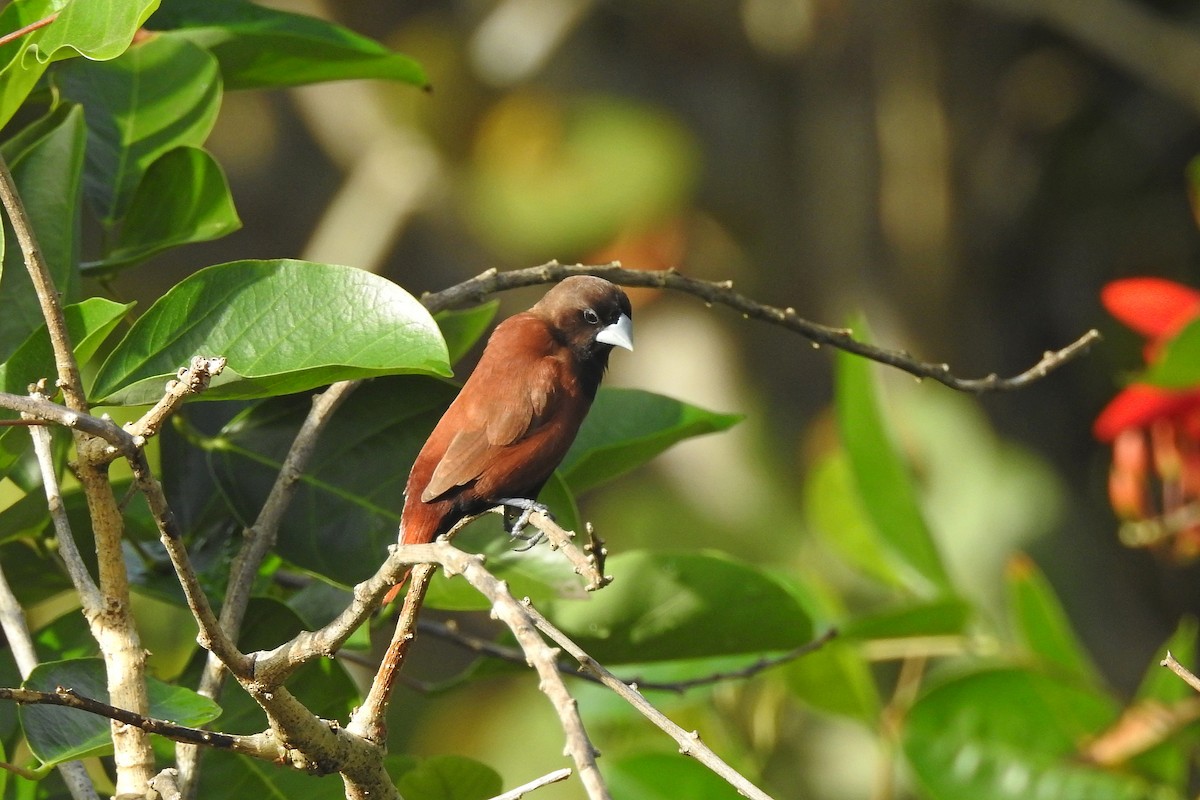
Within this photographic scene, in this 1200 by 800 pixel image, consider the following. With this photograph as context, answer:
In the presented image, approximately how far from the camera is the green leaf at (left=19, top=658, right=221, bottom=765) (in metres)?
1.03

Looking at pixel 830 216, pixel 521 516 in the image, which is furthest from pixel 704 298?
pixel 830 216

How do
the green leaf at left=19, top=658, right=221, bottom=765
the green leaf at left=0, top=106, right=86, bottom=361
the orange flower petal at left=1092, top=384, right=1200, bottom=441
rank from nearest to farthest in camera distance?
the green leaf at left=19, top=658, right=221, bottom=765
the green leaf at left=0, top=106, right=86, bottom=361
the orange flower petal at left=1092, top=384, right=1200, bottom=441

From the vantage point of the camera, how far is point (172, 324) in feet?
3.74

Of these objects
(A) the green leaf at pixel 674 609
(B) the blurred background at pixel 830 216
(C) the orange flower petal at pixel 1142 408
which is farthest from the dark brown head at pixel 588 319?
(B) the blurred background at pixel 830 216

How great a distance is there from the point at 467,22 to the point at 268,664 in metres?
5.03

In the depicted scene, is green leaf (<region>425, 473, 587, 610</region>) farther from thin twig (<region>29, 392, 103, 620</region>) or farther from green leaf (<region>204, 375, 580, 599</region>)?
thin twig (<region>29, 392, 103, 620</region>)

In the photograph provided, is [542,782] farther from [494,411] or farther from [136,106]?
[136,106]

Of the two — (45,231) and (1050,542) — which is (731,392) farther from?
(45,231)

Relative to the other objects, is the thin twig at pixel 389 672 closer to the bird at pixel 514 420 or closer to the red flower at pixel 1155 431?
the bird at pixel 514 420

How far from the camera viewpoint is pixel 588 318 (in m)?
1.54

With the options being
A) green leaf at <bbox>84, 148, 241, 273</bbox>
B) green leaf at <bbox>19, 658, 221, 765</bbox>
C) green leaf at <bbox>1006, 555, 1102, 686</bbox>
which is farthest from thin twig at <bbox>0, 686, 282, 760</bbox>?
green leaf at <bbox>1006, 555, 1102, 686</bbox>

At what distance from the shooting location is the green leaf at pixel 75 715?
1.03m

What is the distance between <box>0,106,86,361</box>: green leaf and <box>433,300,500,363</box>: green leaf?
0.39 meters

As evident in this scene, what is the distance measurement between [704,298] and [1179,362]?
0.82m
